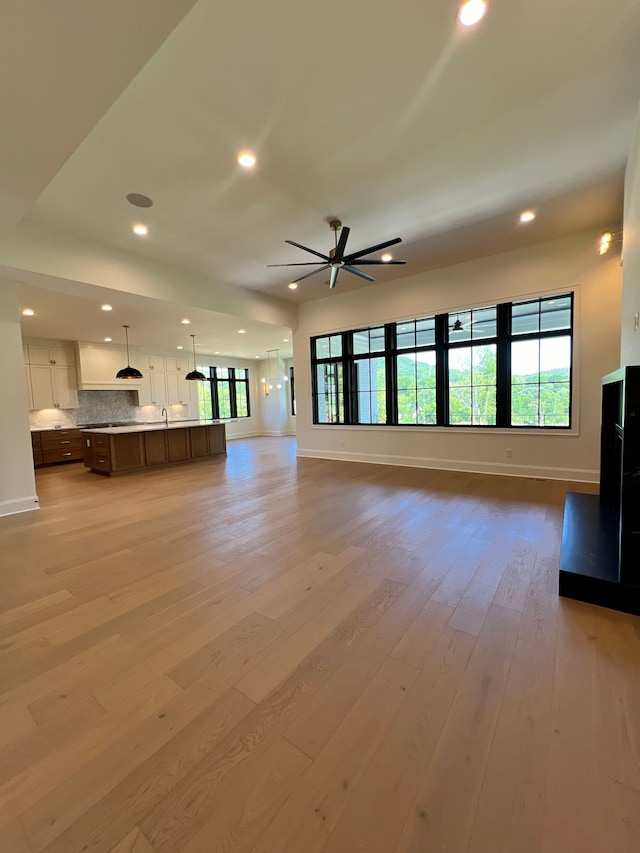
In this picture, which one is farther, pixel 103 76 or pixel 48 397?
pixel 48 397

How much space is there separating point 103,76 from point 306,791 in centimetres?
316

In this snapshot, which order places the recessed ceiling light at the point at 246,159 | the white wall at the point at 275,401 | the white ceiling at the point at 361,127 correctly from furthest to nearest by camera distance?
the white wall at the point at 275,401 < the recessed ceiling light at the point at 246,159 < the white ceiling at the point at 361,127

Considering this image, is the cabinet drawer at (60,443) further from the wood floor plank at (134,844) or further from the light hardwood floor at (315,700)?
the wood floor plank at (134,844)

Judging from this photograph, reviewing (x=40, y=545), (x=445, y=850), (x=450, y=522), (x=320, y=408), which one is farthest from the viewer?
(x=320, y=408)

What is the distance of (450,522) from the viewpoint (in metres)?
3.56

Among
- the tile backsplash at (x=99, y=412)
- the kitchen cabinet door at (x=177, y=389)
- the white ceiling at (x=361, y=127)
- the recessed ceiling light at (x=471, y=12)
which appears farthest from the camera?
the kitchen cabinet door at (x=177, y=389)

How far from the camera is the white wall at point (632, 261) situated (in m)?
2.57

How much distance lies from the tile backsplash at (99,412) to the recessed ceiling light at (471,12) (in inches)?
378

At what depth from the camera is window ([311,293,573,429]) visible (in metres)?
5.11

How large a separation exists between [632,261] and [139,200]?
4462 millimetres

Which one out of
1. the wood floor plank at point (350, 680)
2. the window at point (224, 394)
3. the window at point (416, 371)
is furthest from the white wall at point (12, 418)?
the window at point (224, 394)

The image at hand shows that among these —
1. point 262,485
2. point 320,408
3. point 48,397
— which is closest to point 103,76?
point 262,485

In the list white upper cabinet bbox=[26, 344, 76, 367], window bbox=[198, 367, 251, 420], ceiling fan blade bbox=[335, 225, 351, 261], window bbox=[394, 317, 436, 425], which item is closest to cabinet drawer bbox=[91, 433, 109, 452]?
white upper cabinet bbox=[26, 344, 76, 367]

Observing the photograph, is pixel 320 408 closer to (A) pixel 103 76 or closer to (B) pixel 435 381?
(B) pixel 435 381
